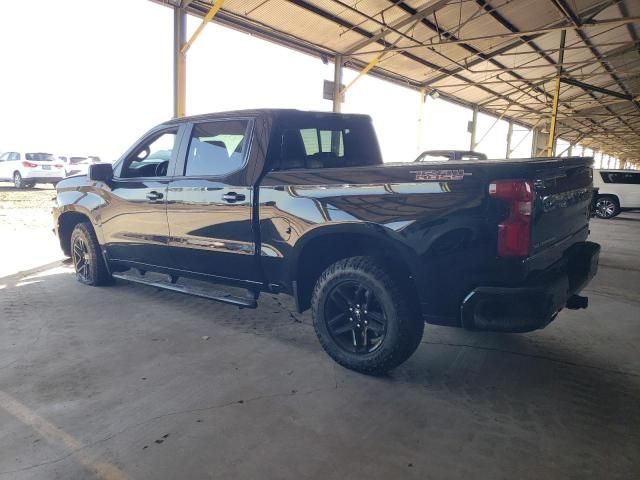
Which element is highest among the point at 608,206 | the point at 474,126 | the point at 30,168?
the point at 474,126

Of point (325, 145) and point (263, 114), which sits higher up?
point (263, 114)

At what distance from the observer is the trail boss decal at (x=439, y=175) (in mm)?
2447

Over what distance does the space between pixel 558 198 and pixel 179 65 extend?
379 inches

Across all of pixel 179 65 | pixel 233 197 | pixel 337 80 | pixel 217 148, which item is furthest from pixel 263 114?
pixel 337 80

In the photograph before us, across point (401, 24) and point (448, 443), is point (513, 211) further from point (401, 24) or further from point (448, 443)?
point (401, 24)

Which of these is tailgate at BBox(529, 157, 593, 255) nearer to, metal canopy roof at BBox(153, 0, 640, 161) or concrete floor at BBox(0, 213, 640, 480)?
concrete floor at BBox(0, 213, 640, 480)

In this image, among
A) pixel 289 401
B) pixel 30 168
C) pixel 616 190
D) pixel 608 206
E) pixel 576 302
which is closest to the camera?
pixel 289 401

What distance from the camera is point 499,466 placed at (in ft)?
6.83

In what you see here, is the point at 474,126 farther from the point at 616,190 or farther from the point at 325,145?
the point at 325,145

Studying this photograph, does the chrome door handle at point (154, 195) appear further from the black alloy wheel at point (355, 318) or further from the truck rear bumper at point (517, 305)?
the truck rear bumper at point (517, 305)

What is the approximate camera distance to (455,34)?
561 inches

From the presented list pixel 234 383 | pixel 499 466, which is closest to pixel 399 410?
pixel 499 466

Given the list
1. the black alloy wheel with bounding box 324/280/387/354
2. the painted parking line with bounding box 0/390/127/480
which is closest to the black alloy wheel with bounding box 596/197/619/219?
the black alloy wheel with bounding box 324/280/387/354

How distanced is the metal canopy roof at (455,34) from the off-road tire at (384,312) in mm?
9345
